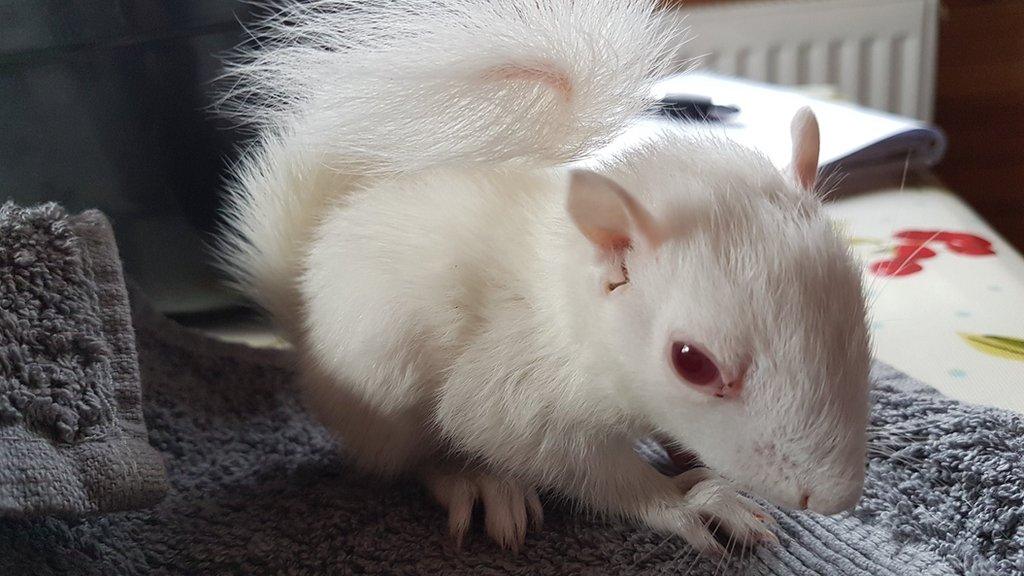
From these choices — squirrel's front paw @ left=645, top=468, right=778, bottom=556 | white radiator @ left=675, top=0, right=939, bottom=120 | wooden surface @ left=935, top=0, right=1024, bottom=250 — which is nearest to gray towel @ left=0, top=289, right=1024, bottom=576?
squirrel's front paw @ left=645, top=468, right=778, bottom=556

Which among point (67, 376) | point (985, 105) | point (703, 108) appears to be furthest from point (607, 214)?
point (985, 105)

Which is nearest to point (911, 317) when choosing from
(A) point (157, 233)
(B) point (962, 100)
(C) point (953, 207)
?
(C) point (953, 207)

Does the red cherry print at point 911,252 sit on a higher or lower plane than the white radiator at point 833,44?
lower

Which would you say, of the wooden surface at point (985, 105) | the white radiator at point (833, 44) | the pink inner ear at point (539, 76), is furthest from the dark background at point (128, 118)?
the wooden surface at point (985, 105)

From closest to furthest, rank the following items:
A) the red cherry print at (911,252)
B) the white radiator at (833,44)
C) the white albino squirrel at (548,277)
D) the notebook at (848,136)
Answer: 1. the white albino squirrel at (548,277)
2. the red cherry print at (911,252)
3. the notebook at (848,136)
4. the white radiator at (833,44)

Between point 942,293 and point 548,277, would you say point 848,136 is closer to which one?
point 942,293

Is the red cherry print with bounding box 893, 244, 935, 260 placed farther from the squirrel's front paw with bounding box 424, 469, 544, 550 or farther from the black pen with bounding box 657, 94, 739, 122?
the squirrel's front paw with bounding box 424, 469, 544, 550

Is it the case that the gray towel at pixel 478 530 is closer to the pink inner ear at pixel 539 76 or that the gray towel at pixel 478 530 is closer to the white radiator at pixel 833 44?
the pink inner ear at pixel 539 76
